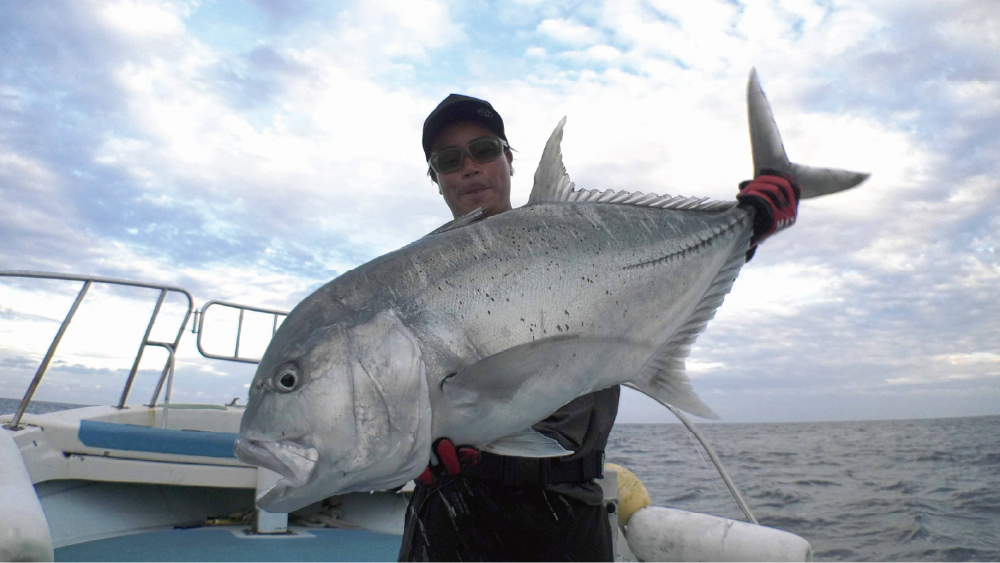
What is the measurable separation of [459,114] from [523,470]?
160cm

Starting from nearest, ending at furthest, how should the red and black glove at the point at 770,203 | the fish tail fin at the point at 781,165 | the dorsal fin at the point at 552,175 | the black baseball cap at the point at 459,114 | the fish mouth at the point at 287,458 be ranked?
the fish mouth at the point at 287,458 → the dorsal fin at the point at 552,175 → the red and black glove at the point at 770,203 → the fish tail fin at the point at 781,165 → the black baseball cap at the point at 459,114

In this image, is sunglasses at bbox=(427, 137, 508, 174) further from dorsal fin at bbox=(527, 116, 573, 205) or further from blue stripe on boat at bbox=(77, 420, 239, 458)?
blue stripe on boat at bbox=(77, 420, 239, 458)

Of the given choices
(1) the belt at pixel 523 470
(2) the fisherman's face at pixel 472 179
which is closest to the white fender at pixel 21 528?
(1) the belt at pixel 523 470


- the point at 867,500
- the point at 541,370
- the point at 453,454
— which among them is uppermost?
the point at 541,370

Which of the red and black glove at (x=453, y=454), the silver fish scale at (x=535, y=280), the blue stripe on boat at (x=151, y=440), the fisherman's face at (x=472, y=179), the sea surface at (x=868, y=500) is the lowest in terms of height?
the sea surface at (x=868, y=500)

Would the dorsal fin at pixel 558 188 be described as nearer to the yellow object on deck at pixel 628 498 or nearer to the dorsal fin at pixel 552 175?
the dorsal fin at pixel 552 175

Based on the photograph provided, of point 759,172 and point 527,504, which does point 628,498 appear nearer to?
point 527,504

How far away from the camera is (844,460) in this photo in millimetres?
17734

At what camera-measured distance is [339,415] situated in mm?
1295

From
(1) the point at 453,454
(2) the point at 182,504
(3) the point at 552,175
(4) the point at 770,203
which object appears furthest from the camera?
(2) the point at 182,504

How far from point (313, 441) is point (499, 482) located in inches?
35.3

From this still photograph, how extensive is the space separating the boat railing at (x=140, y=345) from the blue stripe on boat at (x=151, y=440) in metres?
0.45

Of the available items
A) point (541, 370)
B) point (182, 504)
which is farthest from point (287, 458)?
point (182, 504)

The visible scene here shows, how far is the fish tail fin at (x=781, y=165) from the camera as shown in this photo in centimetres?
248
